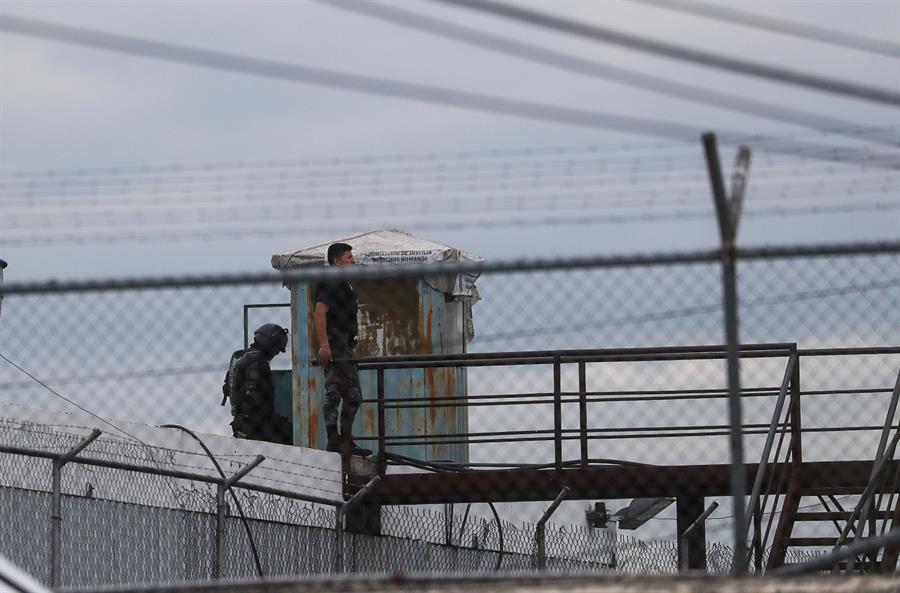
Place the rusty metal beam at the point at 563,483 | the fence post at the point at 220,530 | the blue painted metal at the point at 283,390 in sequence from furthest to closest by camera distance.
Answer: the blue painted metal at the point at 283,390 < the rusty metal beam at the point at 563,483 < the fence post at the point at 220,530

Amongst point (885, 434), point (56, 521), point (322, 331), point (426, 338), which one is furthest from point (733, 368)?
point (426, 338)

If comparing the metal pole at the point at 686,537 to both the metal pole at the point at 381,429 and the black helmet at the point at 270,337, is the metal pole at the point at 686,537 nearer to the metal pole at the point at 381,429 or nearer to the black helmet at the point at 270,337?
the metal pole at the point at 381,429

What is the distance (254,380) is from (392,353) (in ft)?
6.23

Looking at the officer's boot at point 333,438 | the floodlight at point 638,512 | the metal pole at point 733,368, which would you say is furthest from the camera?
the floodlight at point 638,512

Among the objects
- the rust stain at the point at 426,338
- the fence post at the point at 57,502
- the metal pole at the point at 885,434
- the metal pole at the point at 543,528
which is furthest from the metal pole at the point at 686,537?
the fence post at the point at 57,502

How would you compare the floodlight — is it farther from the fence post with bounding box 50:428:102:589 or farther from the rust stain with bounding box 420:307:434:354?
the fence post with bounding box 50:428:102:589

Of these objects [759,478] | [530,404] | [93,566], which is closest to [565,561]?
[530,404]

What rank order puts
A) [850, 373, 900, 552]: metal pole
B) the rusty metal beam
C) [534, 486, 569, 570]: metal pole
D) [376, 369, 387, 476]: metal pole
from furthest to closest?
the rusty metal beam < [376, 369, 387, 476]: metal pole < [534, 486, 569, 570]: metal pole < [850, 373, 900, 552]: metal pole

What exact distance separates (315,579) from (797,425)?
315 inches

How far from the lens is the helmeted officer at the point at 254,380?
14.7 m

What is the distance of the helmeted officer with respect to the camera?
1470 cm

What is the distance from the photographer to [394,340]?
16422mm

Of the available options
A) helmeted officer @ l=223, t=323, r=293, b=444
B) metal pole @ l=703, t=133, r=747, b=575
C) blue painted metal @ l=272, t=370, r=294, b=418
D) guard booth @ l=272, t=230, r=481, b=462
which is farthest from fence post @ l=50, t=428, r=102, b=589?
blue painted metal @ l=272, t=370, r=294, b=418

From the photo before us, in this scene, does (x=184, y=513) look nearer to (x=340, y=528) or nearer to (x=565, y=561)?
(x=340, y=528)
